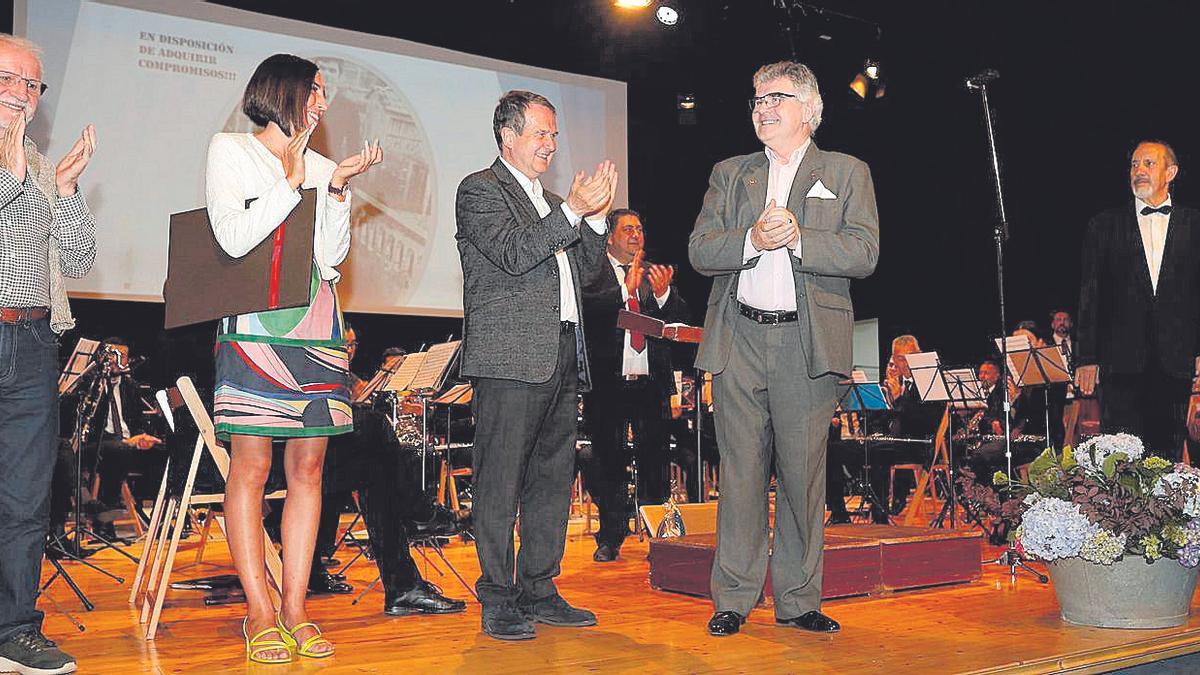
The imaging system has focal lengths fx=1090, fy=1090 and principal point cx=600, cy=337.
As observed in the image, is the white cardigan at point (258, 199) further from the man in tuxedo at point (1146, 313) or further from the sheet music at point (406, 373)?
the sheet music at point (406, 373)

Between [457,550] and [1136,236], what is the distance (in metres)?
3.81

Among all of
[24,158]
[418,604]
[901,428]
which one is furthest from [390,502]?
[901,428]

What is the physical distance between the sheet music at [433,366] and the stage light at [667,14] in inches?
139

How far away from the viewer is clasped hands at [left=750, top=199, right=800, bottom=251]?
117 inches

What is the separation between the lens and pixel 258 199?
2.73 metres

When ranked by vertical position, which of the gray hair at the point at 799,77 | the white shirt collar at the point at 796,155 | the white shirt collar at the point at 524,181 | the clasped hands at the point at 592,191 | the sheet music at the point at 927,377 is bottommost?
the sheet music at the point at 927,377

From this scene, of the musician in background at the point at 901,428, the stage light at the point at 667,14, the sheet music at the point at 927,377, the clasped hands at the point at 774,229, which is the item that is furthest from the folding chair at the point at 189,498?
the stage light at the point at 667,14

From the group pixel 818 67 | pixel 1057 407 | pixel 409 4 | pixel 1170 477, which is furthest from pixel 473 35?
pixel 1170 477

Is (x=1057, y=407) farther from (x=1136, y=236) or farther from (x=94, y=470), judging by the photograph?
(x=94, y=470)

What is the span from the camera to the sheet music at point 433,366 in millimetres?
5689

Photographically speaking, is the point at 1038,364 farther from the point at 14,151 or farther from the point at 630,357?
the point at 14,151

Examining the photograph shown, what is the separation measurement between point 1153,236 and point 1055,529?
140cm

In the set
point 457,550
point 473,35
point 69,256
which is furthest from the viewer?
point 473,35

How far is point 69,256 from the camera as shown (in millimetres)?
2828
